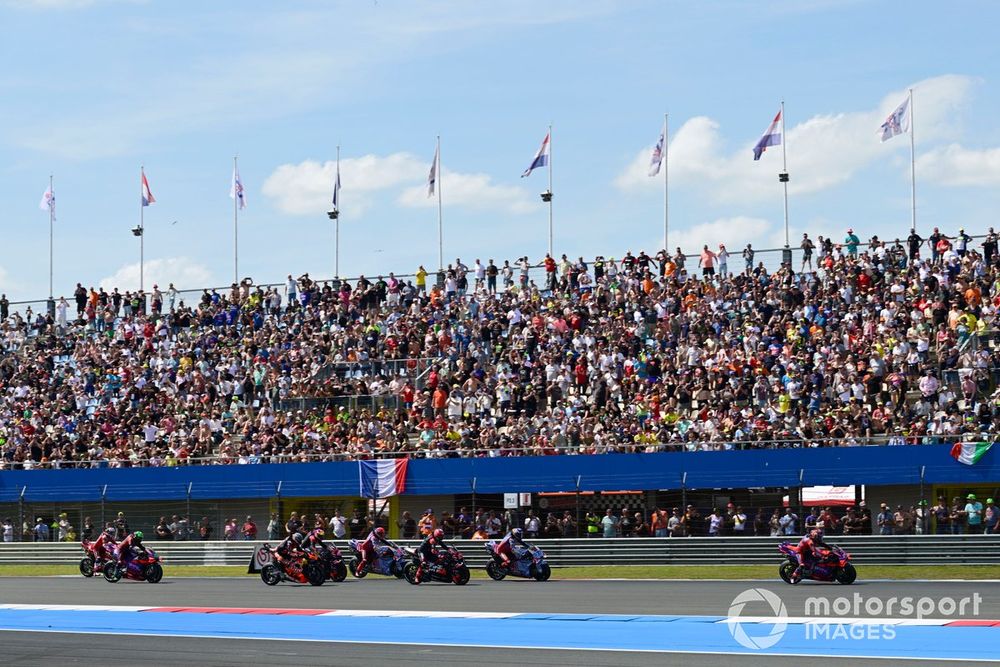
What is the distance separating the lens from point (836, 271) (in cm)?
3953

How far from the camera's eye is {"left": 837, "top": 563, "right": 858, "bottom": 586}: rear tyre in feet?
85.6

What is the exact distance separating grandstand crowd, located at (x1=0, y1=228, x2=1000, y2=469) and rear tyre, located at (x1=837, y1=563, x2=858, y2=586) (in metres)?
7.72

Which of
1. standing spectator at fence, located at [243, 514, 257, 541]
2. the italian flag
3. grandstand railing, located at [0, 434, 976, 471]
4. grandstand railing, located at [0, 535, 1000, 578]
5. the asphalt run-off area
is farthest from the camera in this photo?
standing spectator at fence, located at [243, 514, 257, 541]

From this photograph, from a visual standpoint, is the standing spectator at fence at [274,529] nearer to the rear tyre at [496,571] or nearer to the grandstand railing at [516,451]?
the grandstand railing at [516,451]

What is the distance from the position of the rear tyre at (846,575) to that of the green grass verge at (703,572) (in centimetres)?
176

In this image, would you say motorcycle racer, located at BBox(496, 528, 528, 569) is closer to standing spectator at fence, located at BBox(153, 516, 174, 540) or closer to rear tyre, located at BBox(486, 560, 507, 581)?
rear tyre, located at BBox(486, 560, 507, 581)

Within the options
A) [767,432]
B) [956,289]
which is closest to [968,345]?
[956,289]

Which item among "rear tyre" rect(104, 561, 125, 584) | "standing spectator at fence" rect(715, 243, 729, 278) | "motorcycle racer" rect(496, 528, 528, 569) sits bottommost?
"rear tyre" rect(104, 561, 125, 584)

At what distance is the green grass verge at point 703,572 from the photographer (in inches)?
1112

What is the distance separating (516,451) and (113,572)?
10.5 meters

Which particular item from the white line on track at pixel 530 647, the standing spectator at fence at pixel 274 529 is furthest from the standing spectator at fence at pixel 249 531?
the white line on track at pixel 530 647

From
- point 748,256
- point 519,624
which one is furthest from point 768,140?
point 519,624

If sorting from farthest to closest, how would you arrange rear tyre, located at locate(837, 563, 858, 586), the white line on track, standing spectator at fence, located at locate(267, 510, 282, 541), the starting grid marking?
standing spectator at fence, located at locate(267, 510, 282, 541) < rear tyre, located at locate(837, 563, 858, 586) < the starting grid marking < the white line on track

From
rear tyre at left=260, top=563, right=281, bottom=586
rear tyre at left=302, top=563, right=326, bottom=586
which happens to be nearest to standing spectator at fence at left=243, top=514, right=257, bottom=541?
rear tyre at left=260, top=563, right=281, bottom=586
